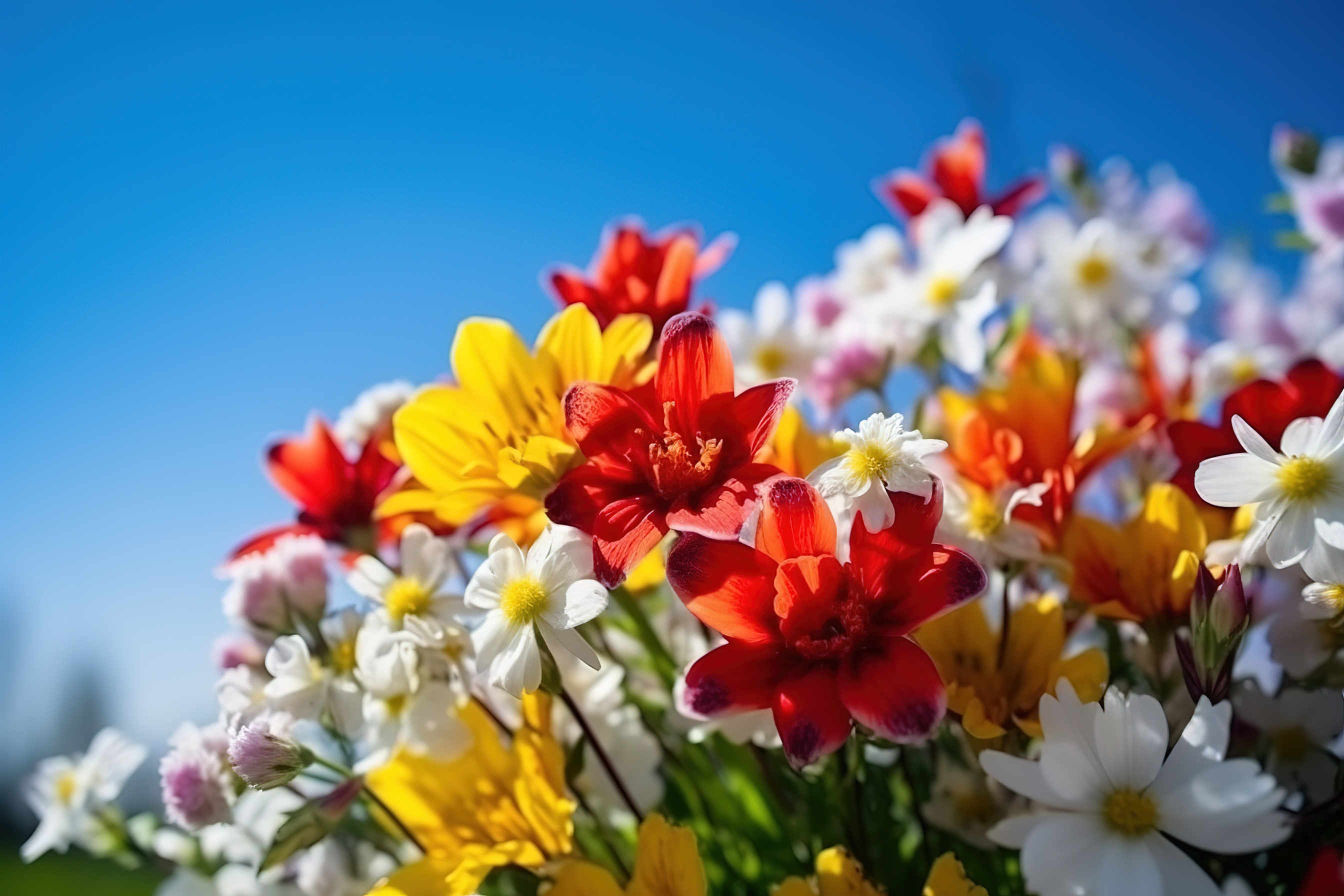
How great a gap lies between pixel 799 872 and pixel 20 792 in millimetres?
449

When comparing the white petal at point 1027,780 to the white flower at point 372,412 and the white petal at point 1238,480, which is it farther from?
the white flower at point 372,412

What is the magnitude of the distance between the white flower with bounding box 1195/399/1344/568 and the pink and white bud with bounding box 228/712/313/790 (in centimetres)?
34

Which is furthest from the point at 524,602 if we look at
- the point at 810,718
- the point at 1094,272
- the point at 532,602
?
the point at 1094,272

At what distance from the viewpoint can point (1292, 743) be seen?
460 millimetres

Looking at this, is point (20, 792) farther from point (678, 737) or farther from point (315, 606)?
point (678, 737)

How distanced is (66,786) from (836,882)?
0.42 meters

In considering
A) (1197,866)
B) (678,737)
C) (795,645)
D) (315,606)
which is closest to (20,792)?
(315,606)

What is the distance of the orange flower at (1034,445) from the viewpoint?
0.46m

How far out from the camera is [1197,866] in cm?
34

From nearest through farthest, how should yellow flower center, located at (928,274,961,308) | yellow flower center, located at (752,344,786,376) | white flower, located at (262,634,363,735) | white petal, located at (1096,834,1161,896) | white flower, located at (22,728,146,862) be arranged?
white petal, located at (1096,834,1161,896)
white flower, located at (262,634,363,735)
white flower, located at (22,728,146,862)
yellow flower center, located at (928,274,961,308)
yellow flower center, located at (752,344,786,376)

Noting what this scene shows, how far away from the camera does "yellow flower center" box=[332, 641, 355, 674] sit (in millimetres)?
447

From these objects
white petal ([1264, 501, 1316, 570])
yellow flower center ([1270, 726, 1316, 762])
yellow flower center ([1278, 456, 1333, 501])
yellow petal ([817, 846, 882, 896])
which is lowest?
yellow flower center ([1270, 726, 1316, 762])

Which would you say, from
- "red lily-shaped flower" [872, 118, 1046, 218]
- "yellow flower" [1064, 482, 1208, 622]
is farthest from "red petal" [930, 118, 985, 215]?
"yellow flower" [1064, 482, 1208, 622]

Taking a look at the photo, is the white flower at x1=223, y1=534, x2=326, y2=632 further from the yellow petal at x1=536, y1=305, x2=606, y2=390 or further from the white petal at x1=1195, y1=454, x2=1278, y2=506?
the white petal at x1=1195, y1=454, x2=1278, y2=506
